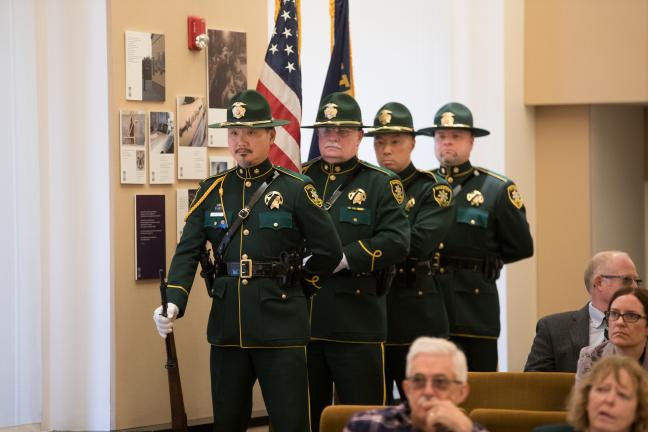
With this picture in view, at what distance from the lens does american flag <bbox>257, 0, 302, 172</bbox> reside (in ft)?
20.6

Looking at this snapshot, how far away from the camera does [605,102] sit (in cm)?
853

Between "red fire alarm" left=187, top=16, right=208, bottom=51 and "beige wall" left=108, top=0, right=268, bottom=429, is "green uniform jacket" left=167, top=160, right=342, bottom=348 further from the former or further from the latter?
"red fire alarm" left=187, top=16, right=208, bottom=51

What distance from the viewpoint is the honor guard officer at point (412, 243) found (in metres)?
5.88

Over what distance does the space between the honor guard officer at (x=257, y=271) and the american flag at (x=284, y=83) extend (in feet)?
3.67

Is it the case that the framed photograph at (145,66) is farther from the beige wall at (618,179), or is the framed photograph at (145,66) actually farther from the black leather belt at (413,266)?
the beige wall at (618,179)

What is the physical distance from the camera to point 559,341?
489 centimetres

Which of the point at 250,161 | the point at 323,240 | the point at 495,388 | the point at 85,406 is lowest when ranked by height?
the point at 85,406

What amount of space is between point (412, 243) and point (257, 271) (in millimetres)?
1127

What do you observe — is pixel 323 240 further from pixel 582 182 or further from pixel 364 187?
pixel 582 182

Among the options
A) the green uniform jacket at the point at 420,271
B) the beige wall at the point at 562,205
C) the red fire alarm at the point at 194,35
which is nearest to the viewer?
the green uniform jacket at the point at 420,271

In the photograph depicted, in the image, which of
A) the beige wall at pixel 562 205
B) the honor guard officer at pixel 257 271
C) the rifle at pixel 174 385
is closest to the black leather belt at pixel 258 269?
the honor guard officer at pixel 257 271

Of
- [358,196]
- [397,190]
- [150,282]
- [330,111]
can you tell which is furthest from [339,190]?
[150,282]

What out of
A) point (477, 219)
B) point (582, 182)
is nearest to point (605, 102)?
point (582, 182)

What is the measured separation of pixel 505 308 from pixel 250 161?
13.2 ft
